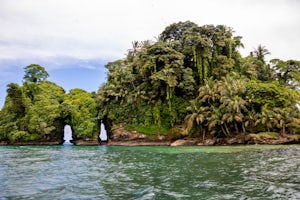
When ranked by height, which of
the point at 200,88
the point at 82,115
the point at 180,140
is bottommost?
the point at 180,140

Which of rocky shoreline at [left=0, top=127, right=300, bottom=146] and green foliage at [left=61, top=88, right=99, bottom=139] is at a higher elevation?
green foliage at [left=61, top=88, right=99, bottom=139]

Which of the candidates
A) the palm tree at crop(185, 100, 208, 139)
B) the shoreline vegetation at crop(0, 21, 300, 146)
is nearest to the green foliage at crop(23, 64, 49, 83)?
the shoreline vegetation at crop(0, 21, 300, 146)

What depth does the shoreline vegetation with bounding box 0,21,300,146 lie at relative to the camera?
41.2m

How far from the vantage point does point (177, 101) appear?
49625 millimetres

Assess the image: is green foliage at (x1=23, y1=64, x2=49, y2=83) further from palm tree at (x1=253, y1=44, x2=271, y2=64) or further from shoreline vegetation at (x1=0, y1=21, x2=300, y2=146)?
palm tree at (x1=253, y1=44, x2=271, y2=64)

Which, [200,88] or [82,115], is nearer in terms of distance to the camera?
[200,88]

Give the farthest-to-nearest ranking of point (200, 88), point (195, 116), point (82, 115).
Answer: point (82, 115), point (200, 88), point (195, 116)

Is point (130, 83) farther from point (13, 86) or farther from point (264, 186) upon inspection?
point (264, 186)

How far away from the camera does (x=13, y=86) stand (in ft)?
182

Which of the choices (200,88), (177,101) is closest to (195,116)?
(200,88)

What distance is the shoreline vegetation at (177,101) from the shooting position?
41188mm

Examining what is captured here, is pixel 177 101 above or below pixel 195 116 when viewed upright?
above

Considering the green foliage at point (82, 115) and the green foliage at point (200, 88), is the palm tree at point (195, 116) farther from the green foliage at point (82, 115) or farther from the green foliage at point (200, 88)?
the green foliage at point (82, 115)

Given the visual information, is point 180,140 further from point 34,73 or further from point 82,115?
point 34,73
